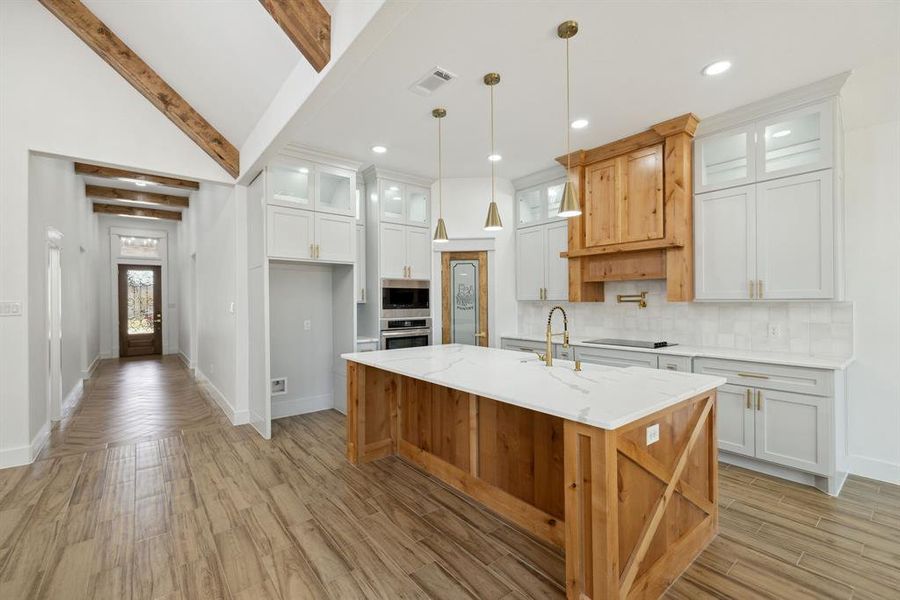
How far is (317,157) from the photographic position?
432 centimetres

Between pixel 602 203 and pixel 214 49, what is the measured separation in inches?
148

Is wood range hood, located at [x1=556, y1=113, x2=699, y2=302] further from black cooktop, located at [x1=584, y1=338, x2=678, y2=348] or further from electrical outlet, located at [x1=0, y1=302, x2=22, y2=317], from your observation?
electrical outlet, located at [x1=0, y1=302, x2=22, y2=317]

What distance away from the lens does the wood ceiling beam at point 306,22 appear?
A: 2316mm

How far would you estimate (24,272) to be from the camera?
132 inches

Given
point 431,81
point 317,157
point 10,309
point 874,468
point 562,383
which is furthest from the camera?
point 317,157

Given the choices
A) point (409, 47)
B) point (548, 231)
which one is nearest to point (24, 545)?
point (409, 47)

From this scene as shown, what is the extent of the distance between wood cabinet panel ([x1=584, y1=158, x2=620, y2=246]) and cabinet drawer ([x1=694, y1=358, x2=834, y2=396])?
4.81 ft

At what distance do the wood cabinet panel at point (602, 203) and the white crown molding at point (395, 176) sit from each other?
2009 millimetres

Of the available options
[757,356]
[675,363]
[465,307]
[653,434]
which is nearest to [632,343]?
[675,363]

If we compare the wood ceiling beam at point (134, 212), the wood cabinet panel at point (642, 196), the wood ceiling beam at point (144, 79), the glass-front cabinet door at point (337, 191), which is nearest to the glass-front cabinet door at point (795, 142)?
the wood cabinet panel at point (642, 196)

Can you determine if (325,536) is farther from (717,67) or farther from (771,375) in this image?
(717,67)

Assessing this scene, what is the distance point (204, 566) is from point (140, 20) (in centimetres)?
400

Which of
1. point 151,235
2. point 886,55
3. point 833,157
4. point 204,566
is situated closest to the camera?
point 204,566

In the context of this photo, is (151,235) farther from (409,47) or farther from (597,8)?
(597,8)
